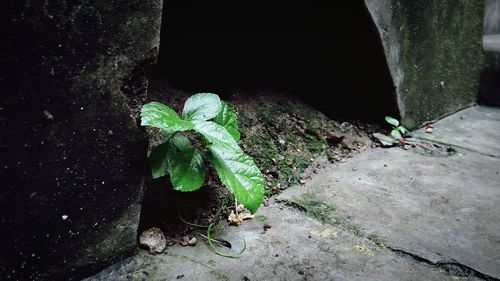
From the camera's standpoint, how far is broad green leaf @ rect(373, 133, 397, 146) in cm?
232

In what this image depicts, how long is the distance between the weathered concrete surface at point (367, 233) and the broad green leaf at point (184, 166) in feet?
0.78

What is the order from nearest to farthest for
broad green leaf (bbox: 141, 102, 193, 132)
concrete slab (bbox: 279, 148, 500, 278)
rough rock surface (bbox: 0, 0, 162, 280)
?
rough rock surface (bbox: 0, 0, 162, 280) → broad green leaf (bbox: 141, 102, 193, 132) → concrete slab (bbox: 279, 148, 500, 278)

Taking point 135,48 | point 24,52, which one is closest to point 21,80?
point 24,52

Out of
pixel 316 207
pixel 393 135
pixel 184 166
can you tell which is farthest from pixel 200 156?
pixel 393 135

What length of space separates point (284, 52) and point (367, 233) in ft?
4.82

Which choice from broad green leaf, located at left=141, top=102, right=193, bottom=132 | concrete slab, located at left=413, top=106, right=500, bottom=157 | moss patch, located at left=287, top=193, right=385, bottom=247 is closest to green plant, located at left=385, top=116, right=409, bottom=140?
concrete slab, located at left=413, top=106, right=500, bottom=157

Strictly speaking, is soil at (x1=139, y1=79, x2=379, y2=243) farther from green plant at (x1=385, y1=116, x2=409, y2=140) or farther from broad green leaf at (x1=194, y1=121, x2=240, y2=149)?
broad green leaf at (x1=194, y1=121, x2=240, y2=149)

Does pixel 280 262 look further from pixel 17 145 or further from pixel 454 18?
pixel 454 18

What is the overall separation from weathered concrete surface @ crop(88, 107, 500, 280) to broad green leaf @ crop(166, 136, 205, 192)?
238 millimetres

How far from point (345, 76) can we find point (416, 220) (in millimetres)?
1228

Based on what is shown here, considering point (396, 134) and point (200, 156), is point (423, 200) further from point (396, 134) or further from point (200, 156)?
point (200, 156)

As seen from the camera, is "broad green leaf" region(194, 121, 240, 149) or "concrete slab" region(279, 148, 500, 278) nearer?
"broad green leaf" region(194, 121, 240, 149)

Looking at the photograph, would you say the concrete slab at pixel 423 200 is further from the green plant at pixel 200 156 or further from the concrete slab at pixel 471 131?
the green plant at pixel 200 156

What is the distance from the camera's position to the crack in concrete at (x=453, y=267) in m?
1.17
